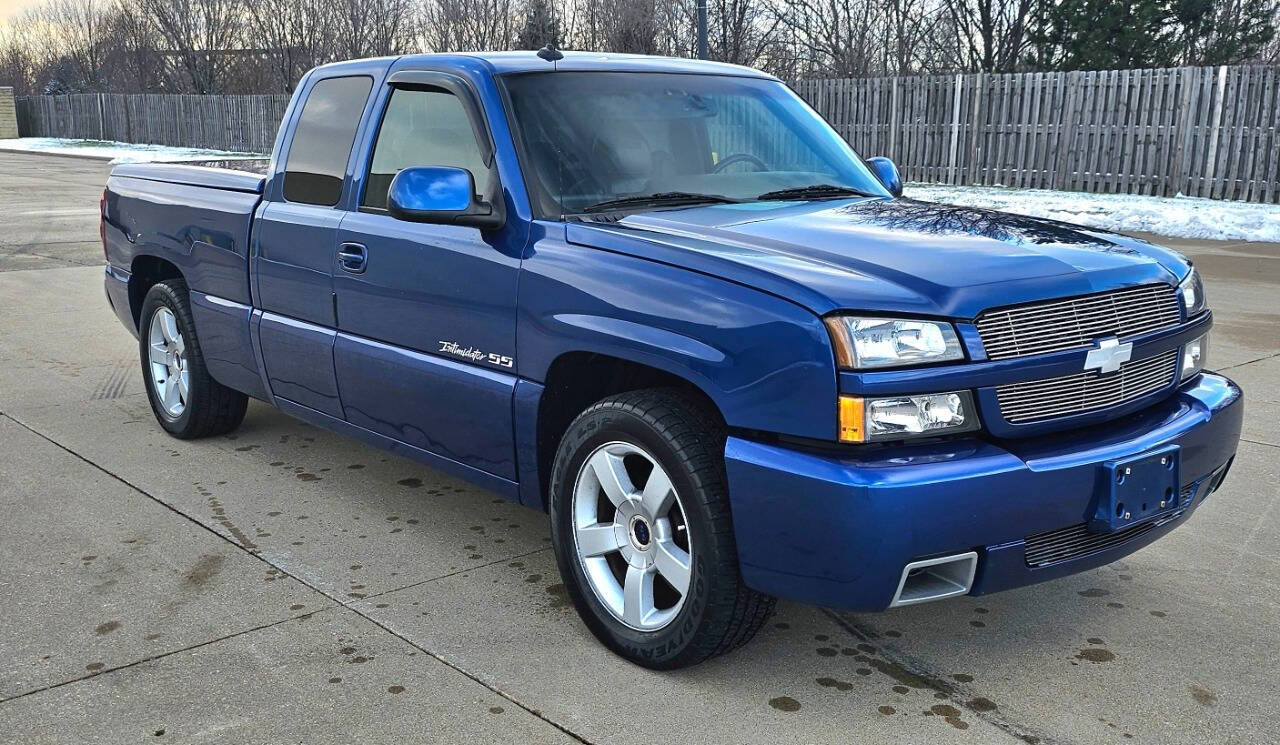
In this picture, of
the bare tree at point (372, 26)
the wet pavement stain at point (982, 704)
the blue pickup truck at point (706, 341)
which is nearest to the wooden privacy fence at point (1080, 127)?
the blue pickup truck at point (706, 341)

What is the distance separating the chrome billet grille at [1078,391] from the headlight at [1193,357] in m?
0.19

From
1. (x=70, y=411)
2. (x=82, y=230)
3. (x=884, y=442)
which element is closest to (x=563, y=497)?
(x=884, y=442)

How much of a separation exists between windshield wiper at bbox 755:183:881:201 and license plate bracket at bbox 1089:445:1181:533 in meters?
1.54

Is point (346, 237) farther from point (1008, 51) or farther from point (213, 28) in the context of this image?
point (213, 28)

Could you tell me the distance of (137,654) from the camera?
11.6ft

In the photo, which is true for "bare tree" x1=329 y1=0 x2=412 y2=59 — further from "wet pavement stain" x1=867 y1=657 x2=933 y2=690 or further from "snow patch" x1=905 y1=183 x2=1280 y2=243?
"wet pavement stain" x1=867 y1=657 x2=933 y2=690

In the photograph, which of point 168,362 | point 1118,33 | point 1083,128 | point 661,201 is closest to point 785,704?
point 661,201

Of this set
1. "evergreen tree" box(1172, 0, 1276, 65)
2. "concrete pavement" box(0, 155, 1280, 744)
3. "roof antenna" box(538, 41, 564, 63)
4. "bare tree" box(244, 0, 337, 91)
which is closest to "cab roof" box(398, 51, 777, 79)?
"roof antenna" box(538, 41, 564, 63)

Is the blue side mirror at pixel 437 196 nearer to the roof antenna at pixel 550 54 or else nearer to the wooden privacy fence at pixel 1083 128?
the roof antenna at pixel 550 54

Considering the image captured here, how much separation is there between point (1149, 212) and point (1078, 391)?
13.9 m

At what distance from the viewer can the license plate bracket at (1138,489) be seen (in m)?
3.10

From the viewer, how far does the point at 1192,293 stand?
372 cm

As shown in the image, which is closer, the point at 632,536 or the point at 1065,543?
the point at 1065,543

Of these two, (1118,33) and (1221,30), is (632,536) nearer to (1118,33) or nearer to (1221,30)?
(1118,33)
